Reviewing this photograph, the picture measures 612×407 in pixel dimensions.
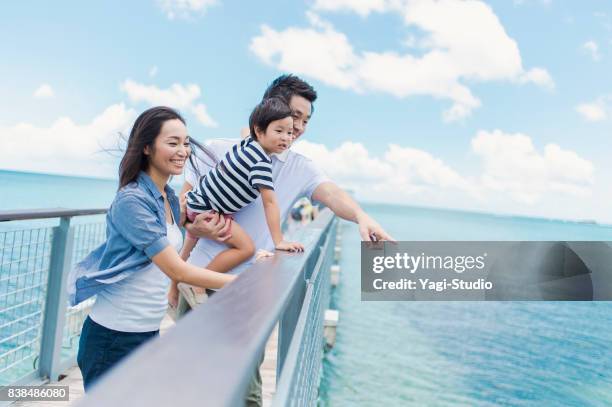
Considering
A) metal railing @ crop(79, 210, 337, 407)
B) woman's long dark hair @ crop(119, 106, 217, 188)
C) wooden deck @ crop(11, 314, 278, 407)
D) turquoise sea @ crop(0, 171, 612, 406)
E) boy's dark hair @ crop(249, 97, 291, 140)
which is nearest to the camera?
metal railing @ crop(79, 210, 337, 407)

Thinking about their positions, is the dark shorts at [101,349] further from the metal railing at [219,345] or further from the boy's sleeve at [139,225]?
the metal railing at [219,345]

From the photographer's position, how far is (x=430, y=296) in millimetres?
2621

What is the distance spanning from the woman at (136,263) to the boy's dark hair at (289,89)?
1.78 ft

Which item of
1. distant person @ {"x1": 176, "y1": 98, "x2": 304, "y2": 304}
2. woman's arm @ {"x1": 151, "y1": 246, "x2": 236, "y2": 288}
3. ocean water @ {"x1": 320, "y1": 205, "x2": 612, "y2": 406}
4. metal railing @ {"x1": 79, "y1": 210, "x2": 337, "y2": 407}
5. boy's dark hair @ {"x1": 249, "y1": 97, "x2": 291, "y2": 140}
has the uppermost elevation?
boy's dark hair @ {"x1": 249, "y1": 97, "x2": 291, "y2": 140}

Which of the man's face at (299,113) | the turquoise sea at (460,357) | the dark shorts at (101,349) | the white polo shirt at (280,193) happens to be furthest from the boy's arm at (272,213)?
the turquoise sea at (460,357)

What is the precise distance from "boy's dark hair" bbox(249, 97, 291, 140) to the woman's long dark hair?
17.8 inches

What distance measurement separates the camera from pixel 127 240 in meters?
1.64

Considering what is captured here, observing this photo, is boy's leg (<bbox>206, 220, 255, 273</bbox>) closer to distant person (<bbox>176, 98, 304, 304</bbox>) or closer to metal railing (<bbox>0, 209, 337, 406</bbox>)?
distant person (<bbox>176, 98, 304, 304</bbox>)

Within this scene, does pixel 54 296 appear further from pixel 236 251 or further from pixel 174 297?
pixel 236 251

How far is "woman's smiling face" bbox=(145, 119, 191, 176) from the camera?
5.87 ft

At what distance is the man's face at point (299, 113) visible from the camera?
7.37 ft

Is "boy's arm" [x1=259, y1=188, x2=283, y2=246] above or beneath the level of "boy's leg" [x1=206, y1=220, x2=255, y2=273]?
→ above

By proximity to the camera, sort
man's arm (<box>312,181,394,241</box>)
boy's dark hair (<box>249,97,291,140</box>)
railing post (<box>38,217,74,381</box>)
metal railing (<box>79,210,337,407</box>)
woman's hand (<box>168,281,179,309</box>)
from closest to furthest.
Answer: metal railing (<box>79,210,337,407</box>) < man's arm (<box>312,181,394,241</box>) < boy's dark hair (<box>249,97,291,140</box>) < woman's hand (<box>168,281,179,309</box>) < railing post (<box>38,217,74,381</box>)

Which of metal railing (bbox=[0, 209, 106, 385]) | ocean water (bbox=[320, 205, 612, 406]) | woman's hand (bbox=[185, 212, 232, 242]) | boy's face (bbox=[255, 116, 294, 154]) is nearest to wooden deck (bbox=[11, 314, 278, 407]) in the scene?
metal railing (bbox=[0, 209, 106, 385])
